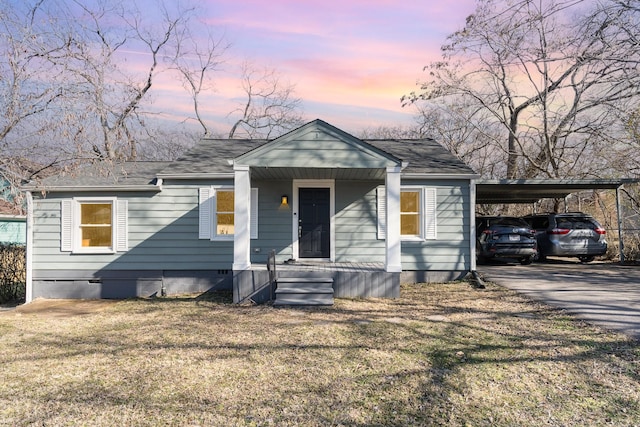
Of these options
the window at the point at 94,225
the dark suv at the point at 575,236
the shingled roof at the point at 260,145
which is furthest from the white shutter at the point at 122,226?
the dark suv at the point at 575,236

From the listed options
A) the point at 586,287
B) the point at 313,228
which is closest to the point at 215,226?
the point at 313,228

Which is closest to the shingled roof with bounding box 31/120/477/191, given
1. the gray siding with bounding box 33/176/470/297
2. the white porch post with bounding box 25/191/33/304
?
the gray siding with bounding box 33/176/470/297

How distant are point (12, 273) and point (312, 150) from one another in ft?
28.5

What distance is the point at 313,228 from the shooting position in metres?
9.93

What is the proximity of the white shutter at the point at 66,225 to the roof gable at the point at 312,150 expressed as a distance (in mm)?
4677

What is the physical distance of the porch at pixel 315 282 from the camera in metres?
7.79

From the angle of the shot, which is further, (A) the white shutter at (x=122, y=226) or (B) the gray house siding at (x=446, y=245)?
(B) the gray house siding at (x=446, y=245)

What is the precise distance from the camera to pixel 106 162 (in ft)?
26.2

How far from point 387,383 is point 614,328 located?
369 centimetres

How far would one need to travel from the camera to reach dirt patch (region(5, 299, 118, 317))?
7.93m

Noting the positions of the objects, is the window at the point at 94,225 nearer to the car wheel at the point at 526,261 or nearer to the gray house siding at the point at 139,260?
the gray house siding at the point at 139,260

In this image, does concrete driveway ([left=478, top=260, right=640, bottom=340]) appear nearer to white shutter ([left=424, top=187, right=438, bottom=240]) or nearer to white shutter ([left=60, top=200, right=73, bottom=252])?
white shutter ([left=424, top=187, right=438, bottom=240])

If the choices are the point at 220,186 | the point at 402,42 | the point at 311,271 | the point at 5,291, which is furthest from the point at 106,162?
the point at 402,42

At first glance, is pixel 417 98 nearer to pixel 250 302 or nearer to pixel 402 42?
pixel 402 42
